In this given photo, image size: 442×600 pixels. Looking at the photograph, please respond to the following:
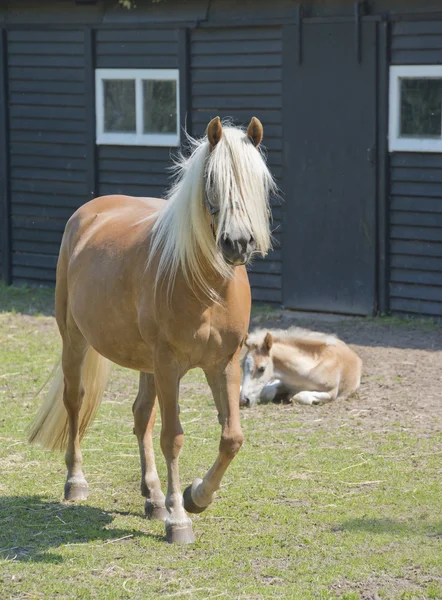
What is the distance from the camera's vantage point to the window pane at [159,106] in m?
12.2

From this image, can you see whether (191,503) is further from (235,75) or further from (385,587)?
(235,75)

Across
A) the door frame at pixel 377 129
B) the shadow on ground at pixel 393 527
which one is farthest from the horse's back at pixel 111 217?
the door frame at pixel 377 129

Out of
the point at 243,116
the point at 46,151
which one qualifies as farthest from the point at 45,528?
the point at 46,151

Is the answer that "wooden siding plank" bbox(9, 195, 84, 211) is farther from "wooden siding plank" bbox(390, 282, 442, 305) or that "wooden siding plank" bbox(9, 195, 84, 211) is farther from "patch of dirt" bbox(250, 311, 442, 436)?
"wooden siding plank" bbox(390, 282, 442, 305)

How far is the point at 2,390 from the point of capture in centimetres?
832

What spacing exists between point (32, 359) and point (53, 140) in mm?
4569

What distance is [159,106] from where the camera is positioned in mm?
12234

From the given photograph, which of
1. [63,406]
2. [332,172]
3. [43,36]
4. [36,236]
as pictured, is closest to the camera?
[63,406]

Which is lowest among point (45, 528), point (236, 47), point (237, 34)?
point (45, 528)

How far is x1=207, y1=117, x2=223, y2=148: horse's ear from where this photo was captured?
4.60 m

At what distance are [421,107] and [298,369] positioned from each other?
3.55m

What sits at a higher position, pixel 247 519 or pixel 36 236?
pixel 36 236

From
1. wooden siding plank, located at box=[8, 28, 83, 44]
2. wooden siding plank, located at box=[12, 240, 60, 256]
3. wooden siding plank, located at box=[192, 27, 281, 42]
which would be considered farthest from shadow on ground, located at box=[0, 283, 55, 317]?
wooden siding plank, located at box=[192, 27, 281, 42]

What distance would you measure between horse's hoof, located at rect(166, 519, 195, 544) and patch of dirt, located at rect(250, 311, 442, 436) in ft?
7.96
